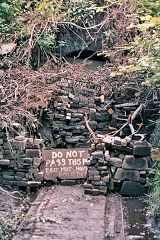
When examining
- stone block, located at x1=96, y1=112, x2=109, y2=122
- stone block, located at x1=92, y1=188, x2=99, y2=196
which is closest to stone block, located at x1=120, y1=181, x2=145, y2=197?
stone block, located at x1=92, y1=188, x2=99, y2=196

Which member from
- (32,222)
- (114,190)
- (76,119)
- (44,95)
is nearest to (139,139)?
(114,190)

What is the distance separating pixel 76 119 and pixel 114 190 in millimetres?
2173

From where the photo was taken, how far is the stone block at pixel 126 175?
604cm

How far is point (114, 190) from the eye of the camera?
244 inches

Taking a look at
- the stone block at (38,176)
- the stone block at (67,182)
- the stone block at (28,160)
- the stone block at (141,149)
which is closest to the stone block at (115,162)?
the stone block at (141,149)

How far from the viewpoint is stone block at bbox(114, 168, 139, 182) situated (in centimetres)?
604

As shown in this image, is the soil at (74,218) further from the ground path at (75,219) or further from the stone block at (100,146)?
the stone block at (100,146)

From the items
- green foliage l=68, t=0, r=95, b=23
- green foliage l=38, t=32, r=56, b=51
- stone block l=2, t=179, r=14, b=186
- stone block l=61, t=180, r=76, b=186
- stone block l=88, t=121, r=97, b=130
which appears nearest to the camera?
stone block l=2, t=179, r=14, b=186

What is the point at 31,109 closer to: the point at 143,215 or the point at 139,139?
the point at 139,139

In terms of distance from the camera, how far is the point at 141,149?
6.01m

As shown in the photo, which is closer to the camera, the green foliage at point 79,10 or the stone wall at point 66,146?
the stone wall at point 66,146

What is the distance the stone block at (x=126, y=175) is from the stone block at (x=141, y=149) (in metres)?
0.37

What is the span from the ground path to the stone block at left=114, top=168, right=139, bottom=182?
0.38 m

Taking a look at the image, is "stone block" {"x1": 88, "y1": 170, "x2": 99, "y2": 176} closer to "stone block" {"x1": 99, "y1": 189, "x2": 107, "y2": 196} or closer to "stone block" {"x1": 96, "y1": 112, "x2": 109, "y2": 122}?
"stone block" {"x1": 99, "y1": 189, "x2": 107, "y2": 196}
